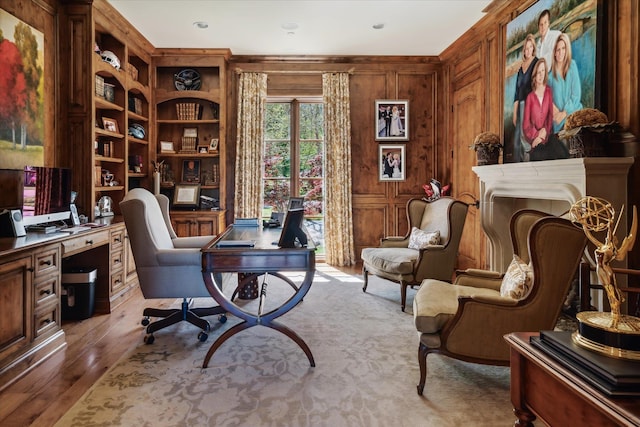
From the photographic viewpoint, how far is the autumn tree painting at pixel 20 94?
10.2 feet

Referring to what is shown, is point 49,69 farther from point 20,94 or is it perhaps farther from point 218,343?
point 218,343

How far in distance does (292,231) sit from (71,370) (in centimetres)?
166

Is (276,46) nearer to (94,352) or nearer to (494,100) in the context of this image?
(494,100)

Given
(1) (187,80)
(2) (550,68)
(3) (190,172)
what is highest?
(1) (187,80)

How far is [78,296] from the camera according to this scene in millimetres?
3492

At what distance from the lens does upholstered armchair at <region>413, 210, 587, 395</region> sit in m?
2.01

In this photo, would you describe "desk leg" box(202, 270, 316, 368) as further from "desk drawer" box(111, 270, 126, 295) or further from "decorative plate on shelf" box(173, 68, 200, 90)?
"decorative plate on shelf" box(173, 68, 200, 90)

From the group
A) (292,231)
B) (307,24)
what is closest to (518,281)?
(292,231)

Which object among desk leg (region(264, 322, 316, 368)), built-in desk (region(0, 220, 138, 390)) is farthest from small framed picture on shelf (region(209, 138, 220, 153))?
desk leg (region(264, 322, 316, 368))

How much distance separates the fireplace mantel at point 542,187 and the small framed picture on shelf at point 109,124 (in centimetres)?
418

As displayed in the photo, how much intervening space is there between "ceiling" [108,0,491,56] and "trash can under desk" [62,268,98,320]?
9.21 ft

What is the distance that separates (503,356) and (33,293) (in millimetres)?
2935

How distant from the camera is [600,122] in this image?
2.70 m

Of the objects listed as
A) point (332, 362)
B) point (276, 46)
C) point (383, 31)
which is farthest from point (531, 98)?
point (276, 46)
